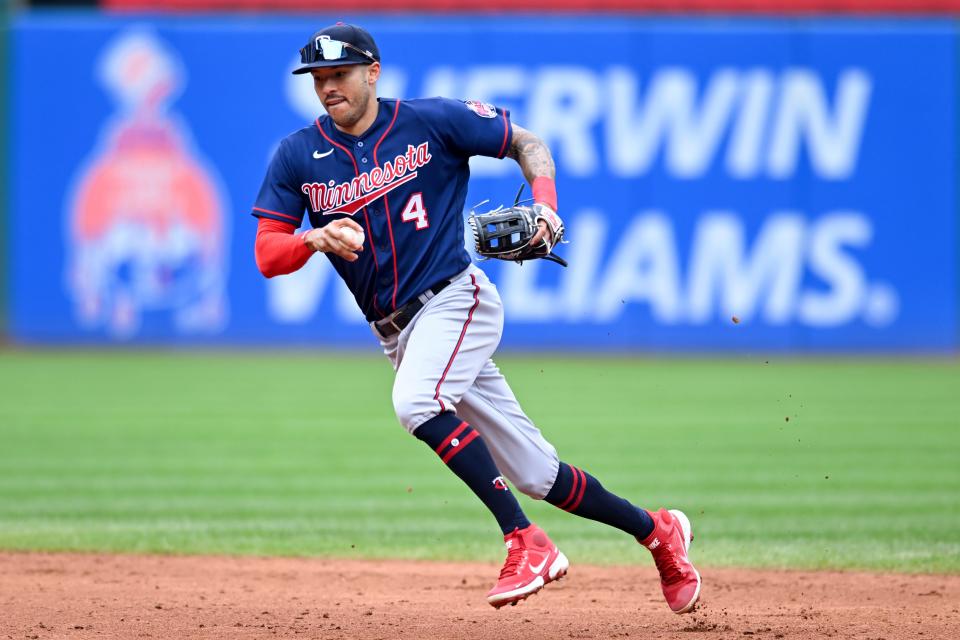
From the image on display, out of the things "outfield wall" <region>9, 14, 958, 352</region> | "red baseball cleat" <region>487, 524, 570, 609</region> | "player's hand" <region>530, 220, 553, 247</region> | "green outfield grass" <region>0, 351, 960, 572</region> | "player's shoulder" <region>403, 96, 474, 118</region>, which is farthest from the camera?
"outfield wall" <region>9, 14, 958, 352</region>

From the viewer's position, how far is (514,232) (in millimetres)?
4688

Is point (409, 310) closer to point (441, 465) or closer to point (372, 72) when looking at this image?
point (372, 72)

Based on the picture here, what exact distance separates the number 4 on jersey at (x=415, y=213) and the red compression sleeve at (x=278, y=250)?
1.20ft

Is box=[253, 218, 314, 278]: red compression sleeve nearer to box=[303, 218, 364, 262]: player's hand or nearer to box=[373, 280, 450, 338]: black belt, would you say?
box=[303, 218, 364, 262]: player's hand

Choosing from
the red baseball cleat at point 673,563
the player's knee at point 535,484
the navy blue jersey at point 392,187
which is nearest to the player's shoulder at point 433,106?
the navy blue jersey at point 392,187

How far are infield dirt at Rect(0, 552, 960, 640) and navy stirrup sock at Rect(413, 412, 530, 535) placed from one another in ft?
1.56

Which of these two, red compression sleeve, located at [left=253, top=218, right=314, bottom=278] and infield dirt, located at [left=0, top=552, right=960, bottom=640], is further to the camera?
infield dirt, located at [left=0, top=552, right=960, bottom=640]

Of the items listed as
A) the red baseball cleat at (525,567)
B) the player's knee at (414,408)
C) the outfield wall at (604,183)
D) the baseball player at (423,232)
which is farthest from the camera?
the outfield wall at (604,183)

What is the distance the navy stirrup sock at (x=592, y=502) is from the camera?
4895mm

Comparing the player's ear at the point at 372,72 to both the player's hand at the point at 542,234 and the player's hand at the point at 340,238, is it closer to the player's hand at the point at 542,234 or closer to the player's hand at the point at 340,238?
the player's hand at the point at 340,238

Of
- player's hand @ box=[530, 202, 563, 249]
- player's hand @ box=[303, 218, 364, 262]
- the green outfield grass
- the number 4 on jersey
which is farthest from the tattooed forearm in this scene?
the green outfield grass

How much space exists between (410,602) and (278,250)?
1598mm

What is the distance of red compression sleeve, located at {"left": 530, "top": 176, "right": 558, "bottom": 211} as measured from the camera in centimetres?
482

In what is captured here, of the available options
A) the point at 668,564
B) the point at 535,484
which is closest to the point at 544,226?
the point at 535,484
